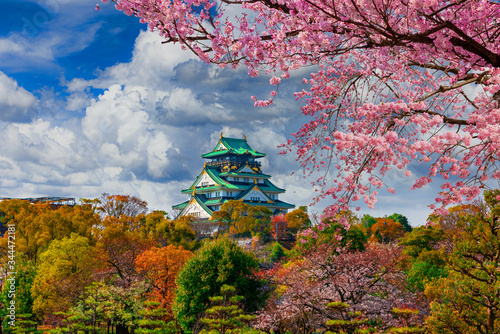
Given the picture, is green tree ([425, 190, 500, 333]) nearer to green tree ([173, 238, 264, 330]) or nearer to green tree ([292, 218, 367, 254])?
green tree ([292, 218, 367, 254])

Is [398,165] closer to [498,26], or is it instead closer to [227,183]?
[498,26]

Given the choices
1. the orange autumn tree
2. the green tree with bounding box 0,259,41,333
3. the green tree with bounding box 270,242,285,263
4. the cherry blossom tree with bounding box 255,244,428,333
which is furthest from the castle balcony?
the cherry blossom tree with bounding box 255,244,428,333

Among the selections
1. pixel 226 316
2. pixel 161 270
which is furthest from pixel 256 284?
pixel 161 270

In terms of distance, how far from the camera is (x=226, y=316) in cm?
1991

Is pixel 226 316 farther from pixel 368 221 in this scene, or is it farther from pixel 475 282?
pixel 368 221

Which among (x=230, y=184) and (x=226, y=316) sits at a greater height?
(x=230, y=184)

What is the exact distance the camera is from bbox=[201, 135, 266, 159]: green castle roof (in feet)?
237

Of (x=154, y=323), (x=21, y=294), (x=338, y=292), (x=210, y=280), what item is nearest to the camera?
(x=338, y=292)

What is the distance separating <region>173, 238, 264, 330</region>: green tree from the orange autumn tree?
272 centimetres

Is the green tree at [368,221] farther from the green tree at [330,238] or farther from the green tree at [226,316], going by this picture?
the green tree at [226,316]

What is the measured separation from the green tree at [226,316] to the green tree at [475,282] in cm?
818

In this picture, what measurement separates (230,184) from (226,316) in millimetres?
47792

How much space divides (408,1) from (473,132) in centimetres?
218

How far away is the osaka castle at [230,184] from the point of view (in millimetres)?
66375
